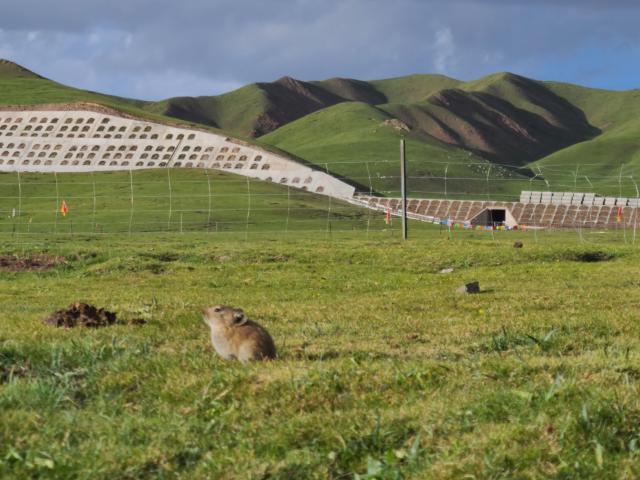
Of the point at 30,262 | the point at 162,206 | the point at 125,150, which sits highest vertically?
the point at 125,150

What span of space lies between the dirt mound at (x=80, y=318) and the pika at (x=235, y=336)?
3448mm

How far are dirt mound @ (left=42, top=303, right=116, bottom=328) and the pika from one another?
3448 mm

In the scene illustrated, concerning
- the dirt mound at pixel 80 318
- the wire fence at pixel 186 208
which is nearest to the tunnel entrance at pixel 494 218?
the wire fence at pixel 186 208

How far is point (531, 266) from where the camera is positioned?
78.8ft

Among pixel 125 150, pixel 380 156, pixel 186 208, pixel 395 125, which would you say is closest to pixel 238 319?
pixel 186 208

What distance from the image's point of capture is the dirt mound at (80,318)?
1207 cm

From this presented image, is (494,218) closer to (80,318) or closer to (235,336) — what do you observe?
(80,318)

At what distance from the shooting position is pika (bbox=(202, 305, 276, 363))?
9.01m

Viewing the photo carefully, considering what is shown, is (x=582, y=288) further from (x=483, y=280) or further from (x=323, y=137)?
(x=323, y=137)

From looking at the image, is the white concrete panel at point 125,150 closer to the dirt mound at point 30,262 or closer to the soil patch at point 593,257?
the soil patch at point 593,257

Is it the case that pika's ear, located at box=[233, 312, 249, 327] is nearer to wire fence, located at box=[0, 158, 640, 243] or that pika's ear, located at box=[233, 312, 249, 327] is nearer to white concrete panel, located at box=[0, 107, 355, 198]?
wire fence, located at box=[0, 158, 640, 243]

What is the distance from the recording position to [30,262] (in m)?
25.6

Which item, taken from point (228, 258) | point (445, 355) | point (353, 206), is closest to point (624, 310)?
point (445, 355)

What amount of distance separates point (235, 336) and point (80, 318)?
3.83m
